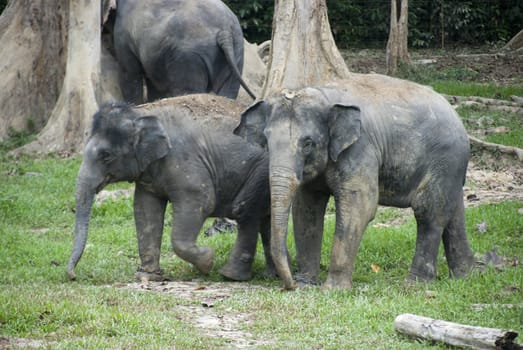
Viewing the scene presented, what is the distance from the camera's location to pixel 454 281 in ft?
28.5

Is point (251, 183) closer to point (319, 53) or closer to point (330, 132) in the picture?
point (330, 132)

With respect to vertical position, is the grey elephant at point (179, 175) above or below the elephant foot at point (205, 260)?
above

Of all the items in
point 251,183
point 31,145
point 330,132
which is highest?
point 330,132

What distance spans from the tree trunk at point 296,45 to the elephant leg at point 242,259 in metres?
3.45

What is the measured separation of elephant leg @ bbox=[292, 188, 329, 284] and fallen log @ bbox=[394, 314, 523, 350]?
2.36 metres

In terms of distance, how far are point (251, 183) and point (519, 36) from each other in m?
15.6

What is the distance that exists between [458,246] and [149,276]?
2.76m

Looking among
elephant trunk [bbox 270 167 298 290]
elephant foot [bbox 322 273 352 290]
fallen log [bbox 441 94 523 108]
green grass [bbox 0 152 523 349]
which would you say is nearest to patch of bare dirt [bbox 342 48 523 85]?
fallen log [bbox 441 94 523 108]

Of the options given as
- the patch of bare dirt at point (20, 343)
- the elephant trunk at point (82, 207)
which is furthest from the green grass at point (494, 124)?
the patch of bare dirt at point (20, 343)

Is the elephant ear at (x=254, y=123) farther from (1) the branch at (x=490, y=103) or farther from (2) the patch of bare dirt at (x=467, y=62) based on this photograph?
(2) the patch of bare dirt at (x=467, y=62)

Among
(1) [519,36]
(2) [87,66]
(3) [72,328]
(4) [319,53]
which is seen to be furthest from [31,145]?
(1) [519,36]

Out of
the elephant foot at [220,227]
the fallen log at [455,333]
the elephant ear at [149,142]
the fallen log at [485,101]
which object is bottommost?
the elephant foot at [220,227]

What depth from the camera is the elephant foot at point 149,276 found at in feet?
30.8

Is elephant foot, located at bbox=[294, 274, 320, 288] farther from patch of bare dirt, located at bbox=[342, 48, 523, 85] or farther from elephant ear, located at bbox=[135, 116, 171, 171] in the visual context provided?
patch of bare dirt, located at bbox=[342, 48, 523, 85]
